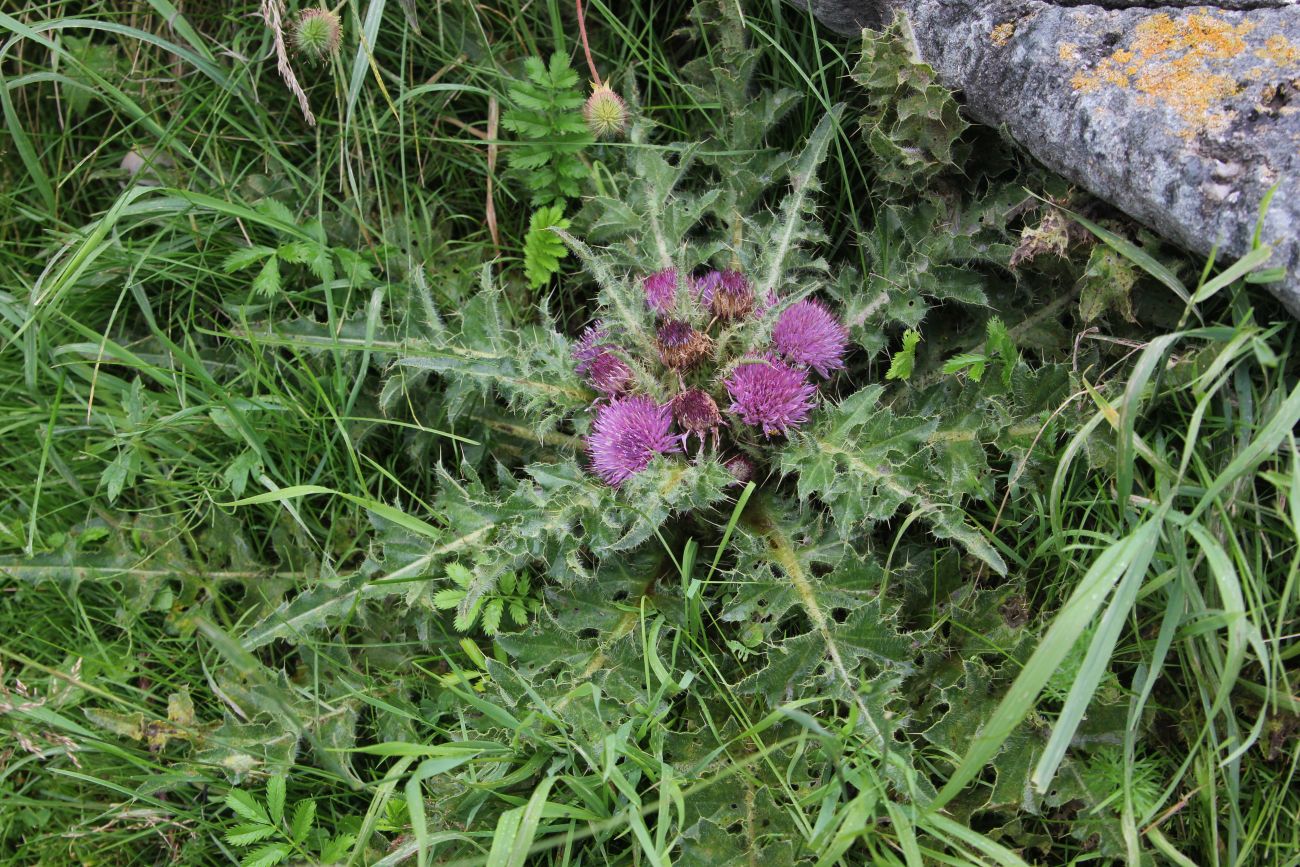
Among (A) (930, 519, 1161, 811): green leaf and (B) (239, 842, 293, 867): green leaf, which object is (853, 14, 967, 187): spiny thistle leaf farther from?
(B) (239, 842, 293, 867): green leaf

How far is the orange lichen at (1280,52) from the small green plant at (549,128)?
1766mm

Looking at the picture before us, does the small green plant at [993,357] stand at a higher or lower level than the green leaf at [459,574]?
higher

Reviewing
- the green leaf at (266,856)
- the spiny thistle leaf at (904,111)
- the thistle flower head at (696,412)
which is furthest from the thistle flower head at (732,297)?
the green leaf at (266,856)

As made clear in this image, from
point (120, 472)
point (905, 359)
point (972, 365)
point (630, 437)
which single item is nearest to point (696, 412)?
point (630, 437)

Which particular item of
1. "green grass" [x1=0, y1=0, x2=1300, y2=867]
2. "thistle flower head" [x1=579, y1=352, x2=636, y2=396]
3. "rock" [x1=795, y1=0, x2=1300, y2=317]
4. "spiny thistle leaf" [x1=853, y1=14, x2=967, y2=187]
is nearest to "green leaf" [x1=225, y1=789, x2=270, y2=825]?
"green grass" [x1=0, y1=0, x2=1300, y2=867]

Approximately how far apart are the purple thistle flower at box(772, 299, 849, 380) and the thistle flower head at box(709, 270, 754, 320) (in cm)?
10

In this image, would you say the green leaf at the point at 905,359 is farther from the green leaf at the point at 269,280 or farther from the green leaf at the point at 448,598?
the green leaf at the point at 269,280

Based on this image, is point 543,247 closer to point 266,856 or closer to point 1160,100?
point 1160,100

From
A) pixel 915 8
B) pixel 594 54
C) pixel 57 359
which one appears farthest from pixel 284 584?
pixel 915 8

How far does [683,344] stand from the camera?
8.56 ft

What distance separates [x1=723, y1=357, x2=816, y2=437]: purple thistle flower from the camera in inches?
99.7

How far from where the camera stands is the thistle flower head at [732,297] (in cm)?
268

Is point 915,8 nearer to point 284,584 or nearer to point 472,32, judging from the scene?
point 472,32

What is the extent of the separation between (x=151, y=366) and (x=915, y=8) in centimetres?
238
